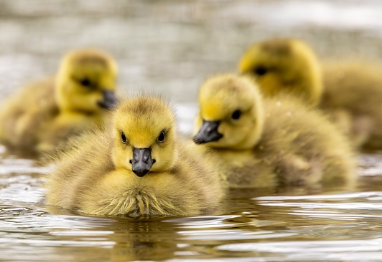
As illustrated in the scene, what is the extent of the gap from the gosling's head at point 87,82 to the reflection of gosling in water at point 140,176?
10.1 feet

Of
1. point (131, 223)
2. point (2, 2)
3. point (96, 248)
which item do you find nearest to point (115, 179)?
point (131, 223)

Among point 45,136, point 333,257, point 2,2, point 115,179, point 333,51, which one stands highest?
point 2,2

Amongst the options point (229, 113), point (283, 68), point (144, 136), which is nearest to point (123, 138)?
point (144, 136)

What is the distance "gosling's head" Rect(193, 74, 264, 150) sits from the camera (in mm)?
7176

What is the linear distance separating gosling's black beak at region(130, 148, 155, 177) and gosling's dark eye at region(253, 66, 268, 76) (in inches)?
135

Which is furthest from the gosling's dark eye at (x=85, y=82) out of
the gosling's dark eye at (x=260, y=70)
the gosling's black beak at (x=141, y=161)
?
the gosling's black beak at (x=141, y=161)

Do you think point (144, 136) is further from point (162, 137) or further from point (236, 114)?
point (236, 114)

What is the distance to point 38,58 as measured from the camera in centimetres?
1285

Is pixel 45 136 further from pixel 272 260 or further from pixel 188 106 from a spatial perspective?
pixel 272 260

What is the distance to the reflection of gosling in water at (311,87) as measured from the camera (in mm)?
9203

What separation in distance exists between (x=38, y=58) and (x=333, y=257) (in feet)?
27.2

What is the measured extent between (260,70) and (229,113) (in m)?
2.03

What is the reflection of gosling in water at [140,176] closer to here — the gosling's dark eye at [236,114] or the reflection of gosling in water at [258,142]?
the reflection of gosling in water at [258,142]

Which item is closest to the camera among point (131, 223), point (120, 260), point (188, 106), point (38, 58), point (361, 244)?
point (120, 260)
